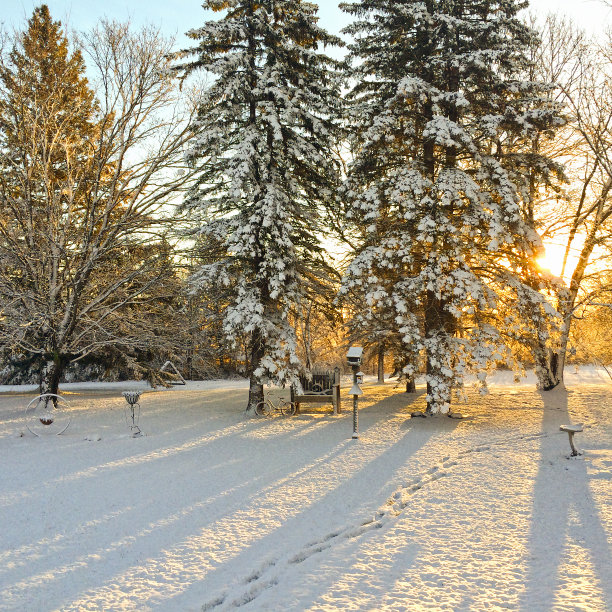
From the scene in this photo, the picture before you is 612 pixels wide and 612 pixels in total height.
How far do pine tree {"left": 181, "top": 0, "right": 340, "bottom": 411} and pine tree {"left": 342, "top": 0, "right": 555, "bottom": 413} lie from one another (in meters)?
1.41

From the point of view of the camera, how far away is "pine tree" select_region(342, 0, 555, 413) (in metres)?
12.3

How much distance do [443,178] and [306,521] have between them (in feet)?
30.8

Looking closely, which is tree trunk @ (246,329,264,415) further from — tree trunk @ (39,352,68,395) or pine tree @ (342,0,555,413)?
tree trunk @ (39,352,68,395)

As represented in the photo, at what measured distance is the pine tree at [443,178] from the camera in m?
12.3

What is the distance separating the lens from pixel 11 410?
14453 millimetres

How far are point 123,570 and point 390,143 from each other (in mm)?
12403

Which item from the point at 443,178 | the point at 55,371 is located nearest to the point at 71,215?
the point at 55,371

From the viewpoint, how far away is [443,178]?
12.4 m

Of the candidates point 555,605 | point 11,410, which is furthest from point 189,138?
point 555,605

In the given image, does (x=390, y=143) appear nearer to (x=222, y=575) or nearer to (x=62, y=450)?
(x=62, y=450)

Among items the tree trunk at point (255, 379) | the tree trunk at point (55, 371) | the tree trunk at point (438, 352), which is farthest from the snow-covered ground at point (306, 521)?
the tree trunk at point (55, 371)

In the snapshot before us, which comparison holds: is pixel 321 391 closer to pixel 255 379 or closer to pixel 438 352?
pixel 255 379

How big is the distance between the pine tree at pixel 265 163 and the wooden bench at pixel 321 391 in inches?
49.3

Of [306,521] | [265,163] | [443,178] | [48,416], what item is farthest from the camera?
[265,163]
